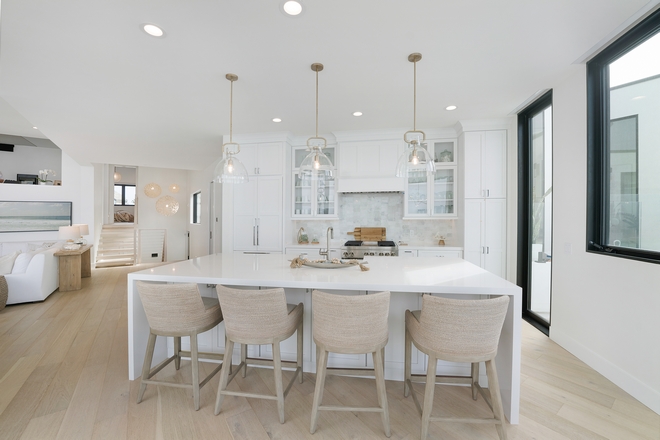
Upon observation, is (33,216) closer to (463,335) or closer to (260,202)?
(260,202)

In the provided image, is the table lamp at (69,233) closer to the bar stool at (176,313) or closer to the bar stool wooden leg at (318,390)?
the bar stool at (176,313)

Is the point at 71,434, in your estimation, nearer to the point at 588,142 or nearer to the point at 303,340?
the point at 303,340

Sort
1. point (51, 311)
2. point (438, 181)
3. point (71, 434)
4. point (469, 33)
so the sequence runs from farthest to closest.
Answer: point (438, 181) → point (51, 311) → point (469, 33) → point (71, 434)

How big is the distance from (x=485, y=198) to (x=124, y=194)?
38.5ft

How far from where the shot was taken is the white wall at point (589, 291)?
79.5 inches

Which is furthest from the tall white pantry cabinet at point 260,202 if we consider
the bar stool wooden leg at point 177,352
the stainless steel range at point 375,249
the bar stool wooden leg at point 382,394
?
the bar stool wooden leg at point 382,394

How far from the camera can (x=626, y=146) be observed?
7.48 feet

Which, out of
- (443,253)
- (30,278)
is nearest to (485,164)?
(443,253)

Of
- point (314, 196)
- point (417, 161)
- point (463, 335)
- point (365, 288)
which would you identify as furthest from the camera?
point (314, 196)

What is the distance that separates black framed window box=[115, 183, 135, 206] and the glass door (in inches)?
471

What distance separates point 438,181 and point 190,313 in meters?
3.75

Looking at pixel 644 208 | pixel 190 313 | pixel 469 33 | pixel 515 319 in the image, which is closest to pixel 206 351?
pixel 190 313

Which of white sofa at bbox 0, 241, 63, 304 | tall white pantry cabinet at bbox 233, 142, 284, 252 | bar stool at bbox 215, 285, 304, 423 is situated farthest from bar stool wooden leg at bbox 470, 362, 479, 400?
white sofa at bbox 0, 241, 63, 304

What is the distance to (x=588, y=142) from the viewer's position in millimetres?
2562
